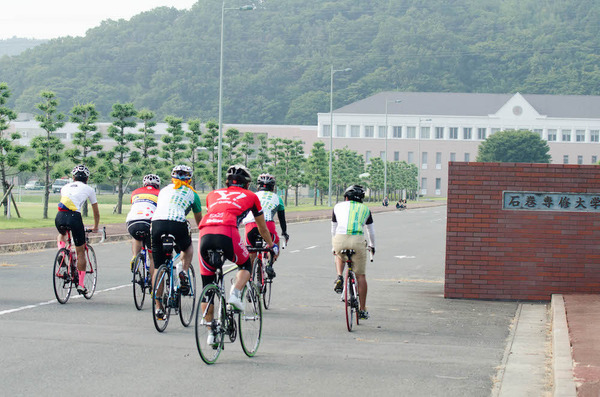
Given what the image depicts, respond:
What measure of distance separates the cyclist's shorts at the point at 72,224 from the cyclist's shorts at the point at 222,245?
3.99 meters

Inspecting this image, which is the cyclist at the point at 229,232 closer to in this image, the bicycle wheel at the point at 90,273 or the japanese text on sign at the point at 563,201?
the bicycle wheel at the point at 90,273

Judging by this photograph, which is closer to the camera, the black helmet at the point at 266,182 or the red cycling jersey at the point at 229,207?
the red cycling jersey at the point at 229,207

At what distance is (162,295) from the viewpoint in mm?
9531

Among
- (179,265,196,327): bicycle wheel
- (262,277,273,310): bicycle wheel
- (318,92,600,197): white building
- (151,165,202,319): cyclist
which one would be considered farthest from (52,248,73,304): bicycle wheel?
(318,92,600,197): white building

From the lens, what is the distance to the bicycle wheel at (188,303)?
9967 millimetres

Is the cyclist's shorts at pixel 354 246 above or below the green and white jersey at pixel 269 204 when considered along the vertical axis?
below

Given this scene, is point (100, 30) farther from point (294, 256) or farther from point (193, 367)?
point (193, 367)

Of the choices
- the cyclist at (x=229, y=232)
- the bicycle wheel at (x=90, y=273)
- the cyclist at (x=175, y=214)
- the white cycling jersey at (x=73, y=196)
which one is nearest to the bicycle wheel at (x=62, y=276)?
the bicycle wheel at (x=90, y=273)

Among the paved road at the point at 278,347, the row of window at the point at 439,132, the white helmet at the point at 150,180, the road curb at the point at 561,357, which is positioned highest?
the row of window at the point at 439,132

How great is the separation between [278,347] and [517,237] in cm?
563

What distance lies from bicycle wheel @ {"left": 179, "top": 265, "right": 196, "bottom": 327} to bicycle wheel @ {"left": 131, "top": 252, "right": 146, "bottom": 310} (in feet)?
2.44

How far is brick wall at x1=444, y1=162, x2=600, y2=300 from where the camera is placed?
13.1 meters

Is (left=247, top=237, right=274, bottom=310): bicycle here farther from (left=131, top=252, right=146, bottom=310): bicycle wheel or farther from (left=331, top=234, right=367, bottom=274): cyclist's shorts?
(left=131, top=252, right=146, bottom=310): bicycle wheel

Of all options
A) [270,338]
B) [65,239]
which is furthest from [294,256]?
[270,338]
